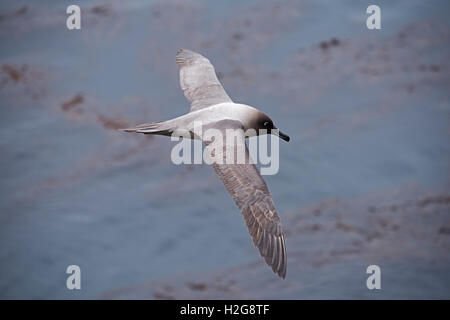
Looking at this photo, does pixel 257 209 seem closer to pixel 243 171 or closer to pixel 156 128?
pixel 243 171

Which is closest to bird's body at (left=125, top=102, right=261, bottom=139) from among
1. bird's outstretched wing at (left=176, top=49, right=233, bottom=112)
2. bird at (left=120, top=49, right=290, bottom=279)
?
bird at (left=120, top=49, right=290, bottom=279)

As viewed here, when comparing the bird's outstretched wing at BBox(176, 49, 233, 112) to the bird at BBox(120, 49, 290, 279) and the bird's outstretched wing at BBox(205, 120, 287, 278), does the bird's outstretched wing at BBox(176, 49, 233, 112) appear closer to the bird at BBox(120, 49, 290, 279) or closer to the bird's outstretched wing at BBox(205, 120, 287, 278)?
the bird at BBox(120, 49, 290, 279)

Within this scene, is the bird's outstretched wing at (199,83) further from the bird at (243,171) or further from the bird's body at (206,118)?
the bird's body at (206,118)

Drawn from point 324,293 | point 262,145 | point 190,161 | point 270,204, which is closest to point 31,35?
point 190,161

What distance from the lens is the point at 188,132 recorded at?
879 cm

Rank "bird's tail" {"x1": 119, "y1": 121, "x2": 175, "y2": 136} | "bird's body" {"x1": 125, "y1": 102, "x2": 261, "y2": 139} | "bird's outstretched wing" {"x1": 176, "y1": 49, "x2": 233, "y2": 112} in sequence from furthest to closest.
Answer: "bird's outstretched wing" {"x1": 176, "y1": 49, "x2": 233, "y2": 112} < "bird's body" {"x1": 125, "y1": 102, "x2": 261, "y2": 139} < "bird's tail" {"x1": 119, "y1": 121, "x2": 175, "y2": 136}

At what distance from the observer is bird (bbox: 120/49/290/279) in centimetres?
833

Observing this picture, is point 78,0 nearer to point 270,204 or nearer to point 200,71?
point 200,71

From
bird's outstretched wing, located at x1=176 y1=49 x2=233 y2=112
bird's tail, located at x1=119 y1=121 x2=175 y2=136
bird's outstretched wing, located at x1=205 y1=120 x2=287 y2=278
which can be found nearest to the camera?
bird's outstretched wing, located at x1=205 y1=120 x2=287 y2=278

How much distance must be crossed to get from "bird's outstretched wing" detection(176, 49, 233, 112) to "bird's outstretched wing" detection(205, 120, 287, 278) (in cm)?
134

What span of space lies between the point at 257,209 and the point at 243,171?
0.42m

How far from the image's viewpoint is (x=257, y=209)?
836 cm

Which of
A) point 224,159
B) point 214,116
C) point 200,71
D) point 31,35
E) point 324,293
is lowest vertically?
point 324,293

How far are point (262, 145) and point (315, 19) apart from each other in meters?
4.94
